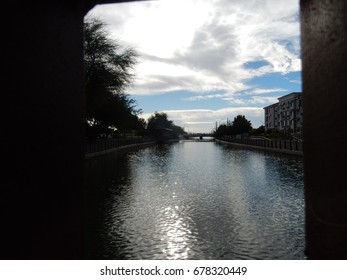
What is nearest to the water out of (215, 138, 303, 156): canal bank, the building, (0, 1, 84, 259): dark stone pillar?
→ (0, 1, 84, 259): dark stone pillar

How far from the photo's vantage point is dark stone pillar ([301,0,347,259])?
3.92 metres

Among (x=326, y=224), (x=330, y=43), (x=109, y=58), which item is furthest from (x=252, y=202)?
(x=109, y=58)

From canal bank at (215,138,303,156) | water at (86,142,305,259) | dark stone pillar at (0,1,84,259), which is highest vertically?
dark stone pillar at (0,1,84,259)

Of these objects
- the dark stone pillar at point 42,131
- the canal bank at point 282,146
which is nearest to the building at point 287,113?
the canal bank at point 282,146

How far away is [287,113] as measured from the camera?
11088 cm

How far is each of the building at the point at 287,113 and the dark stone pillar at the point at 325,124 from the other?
86.9 metres

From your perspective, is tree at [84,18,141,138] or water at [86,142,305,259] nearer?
water at [86,142,305,259]

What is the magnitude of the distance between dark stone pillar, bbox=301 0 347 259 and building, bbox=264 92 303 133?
285 feet

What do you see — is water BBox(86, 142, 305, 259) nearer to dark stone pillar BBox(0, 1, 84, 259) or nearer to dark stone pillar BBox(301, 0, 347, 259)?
dark stone pillar BBox(301, 0, 347, 259)

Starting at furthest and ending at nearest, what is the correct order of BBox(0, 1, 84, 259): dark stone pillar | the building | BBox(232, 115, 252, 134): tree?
BBox(232, 115, 252, 134): tree < the building < BBox(0, 1, 84, 259): dark stone pillar

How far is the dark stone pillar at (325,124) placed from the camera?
154 inches

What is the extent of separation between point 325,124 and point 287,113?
113212 mm

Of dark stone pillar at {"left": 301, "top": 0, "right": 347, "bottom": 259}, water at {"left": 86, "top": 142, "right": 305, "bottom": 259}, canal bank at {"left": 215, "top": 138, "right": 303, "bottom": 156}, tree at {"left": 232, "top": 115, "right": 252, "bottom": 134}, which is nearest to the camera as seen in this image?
dark stone pillar at {"left": 301, "top": 0, "right": 347, "bottom": 259}

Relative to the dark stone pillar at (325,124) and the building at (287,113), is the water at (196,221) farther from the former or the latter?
the building at (287,113)
